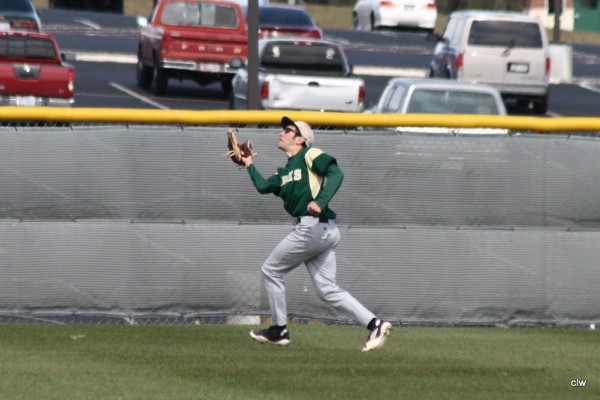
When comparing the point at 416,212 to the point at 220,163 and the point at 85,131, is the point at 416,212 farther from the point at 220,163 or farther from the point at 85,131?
the point at 85,131

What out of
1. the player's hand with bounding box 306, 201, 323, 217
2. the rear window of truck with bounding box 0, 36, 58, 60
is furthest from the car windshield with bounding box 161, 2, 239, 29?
the player's hand with bounding box 306, 201, 323, 217

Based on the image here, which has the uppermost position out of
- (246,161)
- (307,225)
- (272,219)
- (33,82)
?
(246,161)

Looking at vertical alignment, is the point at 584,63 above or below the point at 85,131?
below

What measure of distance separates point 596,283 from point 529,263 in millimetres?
643

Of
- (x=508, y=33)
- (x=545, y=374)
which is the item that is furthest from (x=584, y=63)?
(x=545, y=374)

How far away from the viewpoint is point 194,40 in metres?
26.4

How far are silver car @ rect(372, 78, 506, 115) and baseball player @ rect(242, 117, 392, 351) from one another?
7.43 m

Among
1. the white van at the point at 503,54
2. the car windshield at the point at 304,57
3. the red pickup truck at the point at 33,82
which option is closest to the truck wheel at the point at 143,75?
the red pickup truck at the point at 33,82

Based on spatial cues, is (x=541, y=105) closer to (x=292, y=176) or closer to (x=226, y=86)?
(x=226, y=86)

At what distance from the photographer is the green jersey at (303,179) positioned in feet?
32.4

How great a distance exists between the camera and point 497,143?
1209 cm

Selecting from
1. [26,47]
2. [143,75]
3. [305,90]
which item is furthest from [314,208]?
[143,75]

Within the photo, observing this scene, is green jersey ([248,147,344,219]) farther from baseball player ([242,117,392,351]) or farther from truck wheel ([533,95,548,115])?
truck wheel ([533,95,548,115])

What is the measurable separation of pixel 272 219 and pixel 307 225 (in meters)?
1.77
